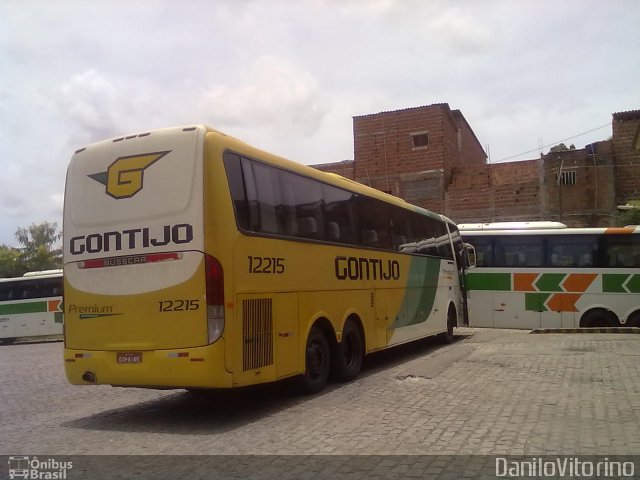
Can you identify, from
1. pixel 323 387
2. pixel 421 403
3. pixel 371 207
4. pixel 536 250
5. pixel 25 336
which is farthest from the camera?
pixel 25 336

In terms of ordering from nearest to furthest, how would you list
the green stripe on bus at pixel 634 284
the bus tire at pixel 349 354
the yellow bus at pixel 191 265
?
the yellow bus at pixel 191 265 < the bus tire at pixel 349 354 < the green stripe on bus at pixel 634 284

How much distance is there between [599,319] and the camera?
16844 millimetres

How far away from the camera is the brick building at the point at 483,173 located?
2750cm

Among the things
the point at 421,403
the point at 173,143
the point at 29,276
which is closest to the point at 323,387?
the point at 421,403

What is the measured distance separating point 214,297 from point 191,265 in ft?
1.48

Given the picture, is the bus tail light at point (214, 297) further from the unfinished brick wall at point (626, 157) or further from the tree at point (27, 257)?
the tree at point (27, 257)

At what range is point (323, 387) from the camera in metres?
8.85

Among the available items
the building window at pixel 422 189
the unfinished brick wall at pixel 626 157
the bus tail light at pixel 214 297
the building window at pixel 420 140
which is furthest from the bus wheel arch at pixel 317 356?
the building window at pixel 420 140

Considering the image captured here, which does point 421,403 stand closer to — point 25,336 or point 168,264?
point 168,264

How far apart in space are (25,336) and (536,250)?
69.0 ft

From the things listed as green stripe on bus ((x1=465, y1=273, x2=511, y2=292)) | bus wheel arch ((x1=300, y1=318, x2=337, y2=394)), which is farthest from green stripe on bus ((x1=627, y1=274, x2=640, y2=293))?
bus wheel arch ((x1=300, y1=318, x2=337, y2=394))

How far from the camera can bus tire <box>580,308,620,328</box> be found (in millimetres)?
16609

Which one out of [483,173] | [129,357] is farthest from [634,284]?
[483,173]

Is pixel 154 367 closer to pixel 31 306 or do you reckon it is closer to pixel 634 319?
pixel 634 319
